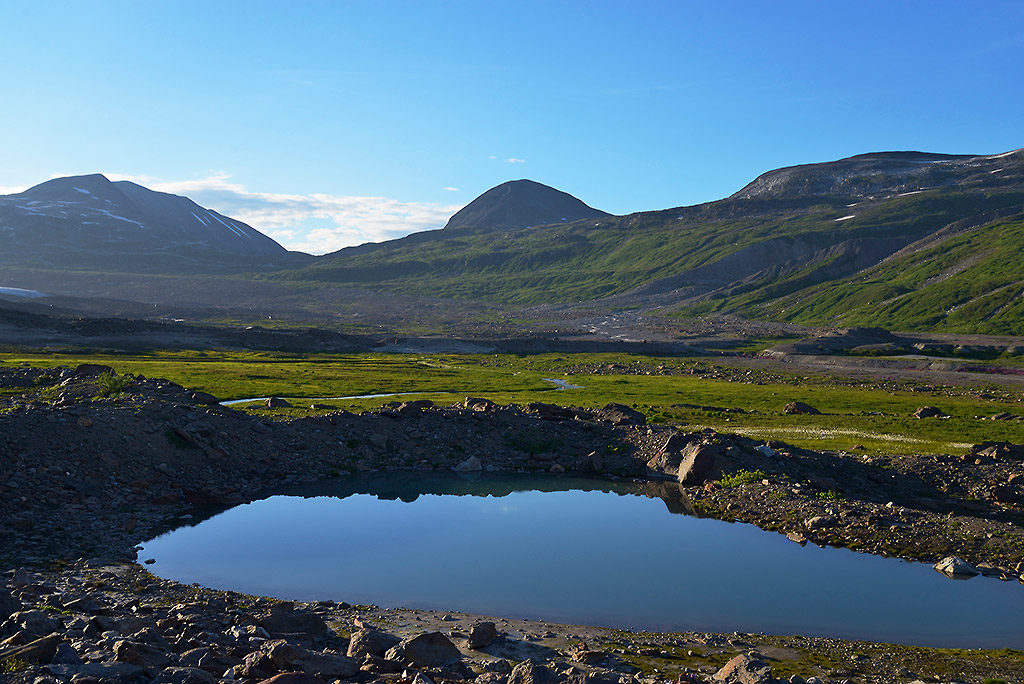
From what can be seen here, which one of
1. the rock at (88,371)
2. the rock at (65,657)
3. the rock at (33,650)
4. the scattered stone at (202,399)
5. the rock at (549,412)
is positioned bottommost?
the rock at (549,412)

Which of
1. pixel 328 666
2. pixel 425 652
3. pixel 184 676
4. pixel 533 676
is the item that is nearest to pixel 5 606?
pixel 184 676

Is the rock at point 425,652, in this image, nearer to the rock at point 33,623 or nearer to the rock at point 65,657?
the rock at point 65,657

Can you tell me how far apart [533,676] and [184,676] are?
769 centimetres

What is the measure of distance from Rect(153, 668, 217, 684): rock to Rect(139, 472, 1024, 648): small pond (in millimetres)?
11895

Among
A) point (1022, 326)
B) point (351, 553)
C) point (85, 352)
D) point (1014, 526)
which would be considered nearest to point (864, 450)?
point (1014, 526)

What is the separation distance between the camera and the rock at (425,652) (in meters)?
18.1

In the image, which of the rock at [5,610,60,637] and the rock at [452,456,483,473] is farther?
the rock at [452,456,483,473]

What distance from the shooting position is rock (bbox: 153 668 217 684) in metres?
15.2

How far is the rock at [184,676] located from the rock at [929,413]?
69.1m

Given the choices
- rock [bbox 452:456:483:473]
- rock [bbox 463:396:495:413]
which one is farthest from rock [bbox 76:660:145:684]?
rock [bbox 463:396:495:413]

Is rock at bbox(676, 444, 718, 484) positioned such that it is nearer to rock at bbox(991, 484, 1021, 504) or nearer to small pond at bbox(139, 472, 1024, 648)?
small pond at bbox(139, 472, 1024, 648)

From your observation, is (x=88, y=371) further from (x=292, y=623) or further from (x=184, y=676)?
(x=184, y=676)

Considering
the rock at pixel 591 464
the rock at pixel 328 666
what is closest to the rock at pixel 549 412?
the rock at pixel 591 464

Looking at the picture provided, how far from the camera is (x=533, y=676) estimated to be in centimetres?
1681
